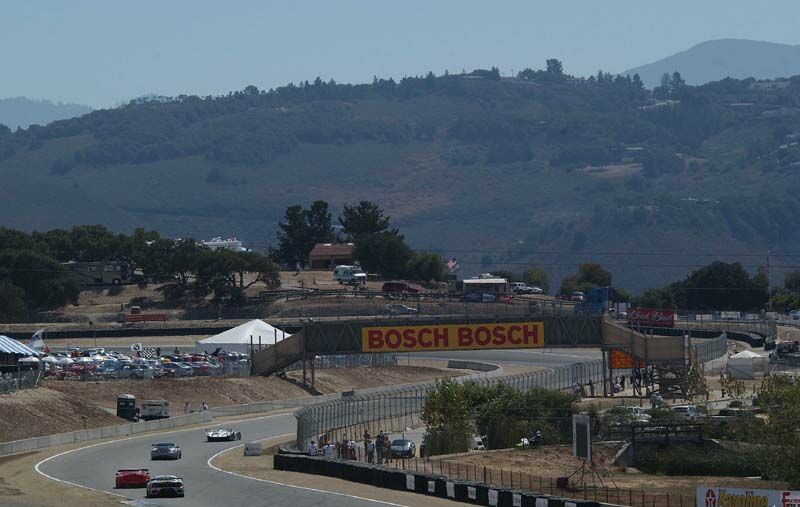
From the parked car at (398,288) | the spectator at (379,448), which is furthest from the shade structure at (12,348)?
the parked car at (398,288)

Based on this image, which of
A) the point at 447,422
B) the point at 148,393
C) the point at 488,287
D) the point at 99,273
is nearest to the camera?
the point at 447,422

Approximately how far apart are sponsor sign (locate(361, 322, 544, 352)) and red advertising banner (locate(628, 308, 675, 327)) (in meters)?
33.5

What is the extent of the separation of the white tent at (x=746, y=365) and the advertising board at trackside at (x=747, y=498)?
6388 cm

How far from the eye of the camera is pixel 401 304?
538 feet

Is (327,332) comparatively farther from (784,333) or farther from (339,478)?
(784,333)

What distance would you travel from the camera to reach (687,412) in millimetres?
81875

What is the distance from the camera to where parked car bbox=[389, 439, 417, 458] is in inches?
2872

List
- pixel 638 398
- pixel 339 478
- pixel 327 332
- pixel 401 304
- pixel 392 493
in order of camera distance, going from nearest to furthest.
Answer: pixel 392 493
pixel 339 478
pixel 638 398
pixel 327 332
pixel 401 304

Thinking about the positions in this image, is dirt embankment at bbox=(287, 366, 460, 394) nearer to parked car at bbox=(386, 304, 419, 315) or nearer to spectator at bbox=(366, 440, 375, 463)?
parked car at bbox=(386, 304, 419, 315)

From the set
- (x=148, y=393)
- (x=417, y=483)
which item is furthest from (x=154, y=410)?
(x=417, y=483)

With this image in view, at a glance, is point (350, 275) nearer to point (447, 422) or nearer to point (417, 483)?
point (447, 422)

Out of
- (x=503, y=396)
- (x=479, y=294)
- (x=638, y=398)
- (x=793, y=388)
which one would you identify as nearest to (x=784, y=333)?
(x=479, y=294)

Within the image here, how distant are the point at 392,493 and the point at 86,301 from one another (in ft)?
406

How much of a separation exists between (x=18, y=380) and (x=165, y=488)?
32904 mm
